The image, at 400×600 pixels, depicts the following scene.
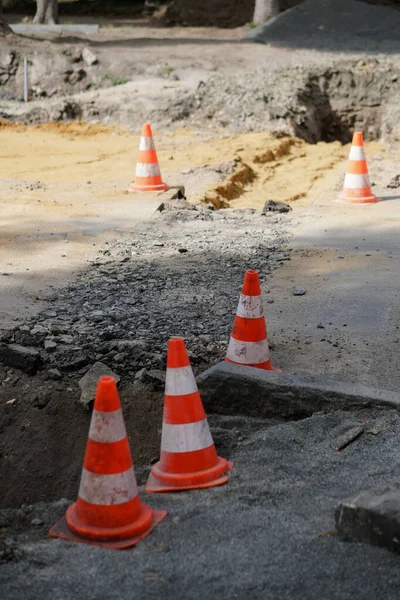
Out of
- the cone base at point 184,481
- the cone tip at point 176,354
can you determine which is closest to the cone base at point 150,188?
the cone tip at point 176,354

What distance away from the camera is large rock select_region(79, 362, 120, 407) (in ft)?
14.9

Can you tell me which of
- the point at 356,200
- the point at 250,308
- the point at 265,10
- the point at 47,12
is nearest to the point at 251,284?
the point at 250,308

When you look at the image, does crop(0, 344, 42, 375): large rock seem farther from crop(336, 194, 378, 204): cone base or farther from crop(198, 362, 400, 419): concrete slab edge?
crop(336, 194, 378, 204): cone base

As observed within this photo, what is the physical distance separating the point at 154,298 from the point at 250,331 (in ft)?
5.11

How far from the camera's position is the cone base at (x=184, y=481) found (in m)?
3.48

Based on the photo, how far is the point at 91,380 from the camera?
15.3ft

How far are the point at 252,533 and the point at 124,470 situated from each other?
53cm

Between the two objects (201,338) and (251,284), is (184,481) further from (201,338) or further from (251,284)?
(201,338)

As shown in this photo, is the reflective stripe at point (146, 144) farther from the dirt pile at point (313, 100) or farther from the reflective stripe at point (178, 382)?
the reflective stripe at point (178, 382)

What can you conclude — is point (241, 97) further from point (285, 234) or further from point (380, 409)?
point (380, 409)

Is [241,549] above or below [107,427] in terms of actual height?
below

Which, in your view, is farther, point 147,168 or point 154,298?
point 147,168

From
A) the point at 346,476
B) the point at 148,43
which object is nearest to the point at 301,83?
the point at 148,43

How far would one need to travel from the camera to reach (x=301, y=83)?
625 inches
